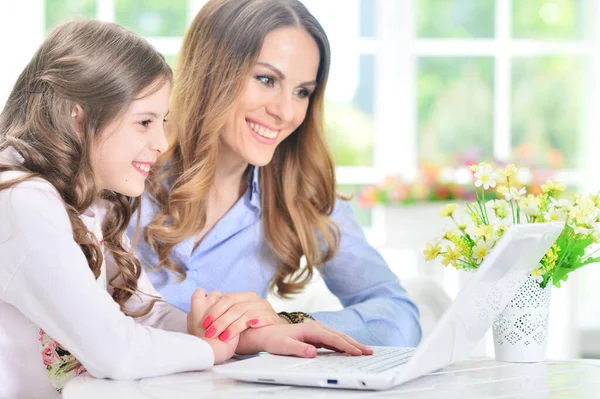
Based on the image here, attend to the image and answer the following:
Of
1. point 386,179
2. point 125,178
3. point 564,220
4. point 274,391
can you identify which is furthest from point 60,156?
point 386,179

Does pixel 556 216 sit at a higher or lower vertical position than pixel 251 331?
higher

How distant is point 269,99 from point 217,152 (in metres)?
0.19

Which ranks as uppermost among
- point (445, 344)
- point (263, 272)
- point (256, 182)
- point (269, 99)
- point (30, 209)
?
point (269, 99)

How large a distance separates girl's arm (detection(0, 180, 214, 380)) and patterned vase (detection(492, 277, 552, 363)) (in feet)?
1.98

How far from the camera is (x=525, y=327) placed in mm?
Result: 1578

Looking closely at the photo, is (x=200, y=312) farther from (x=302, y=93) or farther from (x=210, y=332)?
(x=302, y=93)

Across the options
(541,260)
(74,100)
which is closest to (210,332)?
(74,100)

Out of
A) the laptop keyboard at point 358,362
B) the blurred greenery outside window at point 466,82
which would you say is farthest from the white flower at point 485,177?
the blurred greenery outside window at point 466,82

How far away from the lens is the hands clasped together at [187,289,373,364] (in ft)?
5.08

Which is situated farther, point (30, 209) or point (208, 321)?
point (208, 321)

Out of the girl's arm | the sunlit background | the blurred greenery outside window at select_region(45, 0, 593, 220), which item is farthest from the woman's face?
the blurred greenery outside window at select_region(45, 0, 593, 220)

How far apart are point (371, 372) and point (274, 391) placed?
14 cm

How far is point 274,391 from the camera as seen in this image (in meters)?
1.27

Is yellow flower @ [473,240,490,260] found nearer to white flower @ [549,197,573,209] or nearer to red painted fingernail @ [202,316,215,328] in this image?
white flower @ [549,197,573,209]
